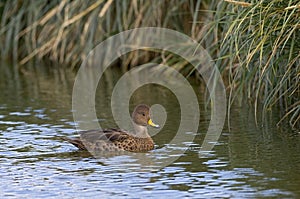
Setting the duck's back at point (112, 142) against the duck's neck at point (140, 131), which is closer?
the duck's back at point (112, 142)

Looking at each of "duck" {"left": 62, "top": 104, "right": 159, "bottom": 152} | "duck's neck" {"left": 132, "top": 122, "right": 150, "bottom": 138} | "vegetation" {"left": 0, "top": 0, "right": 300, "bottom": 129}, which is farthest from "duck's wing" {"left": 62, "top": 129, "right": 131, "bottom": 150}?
"vegetation" {"left": 0, "top": 0, "right": 300, "bottom": 129}

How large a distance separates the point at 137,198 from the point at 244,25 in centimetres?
216

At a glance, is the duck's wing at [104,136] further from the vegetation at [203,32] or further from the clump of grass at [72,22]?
the clump of grass at [72,22]

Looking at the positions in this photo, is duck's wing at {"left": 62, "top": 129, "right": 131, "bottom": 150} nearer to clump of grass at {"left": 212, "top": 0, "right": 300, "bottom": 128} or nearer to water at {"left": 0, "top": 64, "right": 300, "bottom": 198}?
water at {"left": 0, "top": 64, "right": 300, "bottom": 198}

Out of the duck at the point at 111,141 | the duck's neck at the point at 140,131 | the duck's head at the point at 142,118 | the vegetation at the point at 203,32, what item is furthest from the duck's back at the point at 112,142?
the vegetation at the point at 203,32

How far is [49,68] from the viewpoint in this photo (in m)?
13.0

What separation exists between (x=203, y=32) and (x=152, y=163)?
365 centimetres

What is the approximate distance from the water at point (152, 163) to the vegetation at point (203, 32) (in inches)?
16.2

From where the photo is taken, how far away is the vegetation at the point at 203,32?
7.20 m

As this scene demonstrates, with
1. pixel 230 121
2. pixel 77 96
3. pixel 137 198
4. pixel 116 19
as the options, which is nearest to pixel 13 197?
pixel 137 198

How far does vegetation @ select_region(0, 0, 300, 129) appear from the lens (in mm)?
7203

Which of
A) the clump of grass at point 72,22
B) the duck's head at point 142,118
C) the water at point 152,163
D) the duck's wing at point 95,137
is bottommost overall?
the water at point 152,163

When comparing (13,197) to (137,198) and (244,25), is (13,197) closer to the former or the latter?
(137,198)

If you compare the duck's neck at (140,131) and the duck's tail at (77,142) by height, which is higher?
the duck's neck at (140,131)
